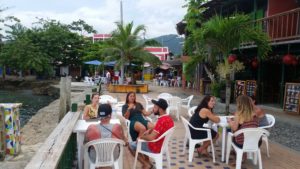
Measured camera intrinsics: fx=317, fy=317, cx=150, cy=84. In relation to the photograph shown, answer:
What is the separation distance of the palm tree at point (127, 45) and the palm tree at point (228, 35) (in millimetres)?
12722

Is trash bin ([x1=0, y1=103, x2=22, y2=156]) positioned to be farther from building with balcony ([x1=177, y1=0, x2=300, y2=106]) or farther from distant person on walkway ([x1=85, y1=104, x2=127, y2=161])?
building with balcony ([x1=177, y1=0, x2=300, y2=106])

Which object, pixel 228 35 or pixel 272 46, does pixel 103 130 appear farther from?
pixel 272 46

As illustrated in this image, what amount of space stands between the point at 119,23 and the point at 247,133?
1938 centimetres

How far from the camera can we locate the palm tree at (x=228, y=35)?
32.5 feet

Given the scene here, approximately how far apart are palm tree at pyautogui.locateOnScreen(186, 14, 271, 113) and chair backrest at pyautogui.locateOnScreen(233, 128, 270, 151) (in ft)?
15.1

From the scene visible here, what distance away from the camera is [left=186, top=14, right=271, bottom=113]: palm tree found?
9.91m

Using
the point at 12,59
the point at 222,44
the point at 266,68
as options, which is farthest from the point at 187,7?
the point at 12,59

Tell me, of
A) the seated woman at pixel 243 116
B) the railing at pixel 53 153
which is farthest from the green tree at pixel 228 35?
the railing at pixel 53 153

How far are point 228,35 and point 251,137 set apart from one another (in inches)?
217

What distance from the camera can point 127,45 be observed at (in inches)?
908

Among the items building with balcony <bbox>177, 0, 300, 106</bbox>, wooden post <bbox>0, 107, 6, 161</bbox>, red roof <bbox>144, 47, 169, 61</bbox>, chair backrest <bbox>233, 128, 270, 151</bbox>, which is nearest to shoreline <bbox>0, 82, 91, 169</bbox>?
wooden post <bbox>0, 107, 6, 161</bbox>

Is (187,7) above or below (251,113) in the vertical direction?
above

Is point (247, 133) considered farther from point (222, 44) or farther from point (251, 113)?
point (222, 44)

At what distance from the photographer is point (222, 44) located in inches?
414
